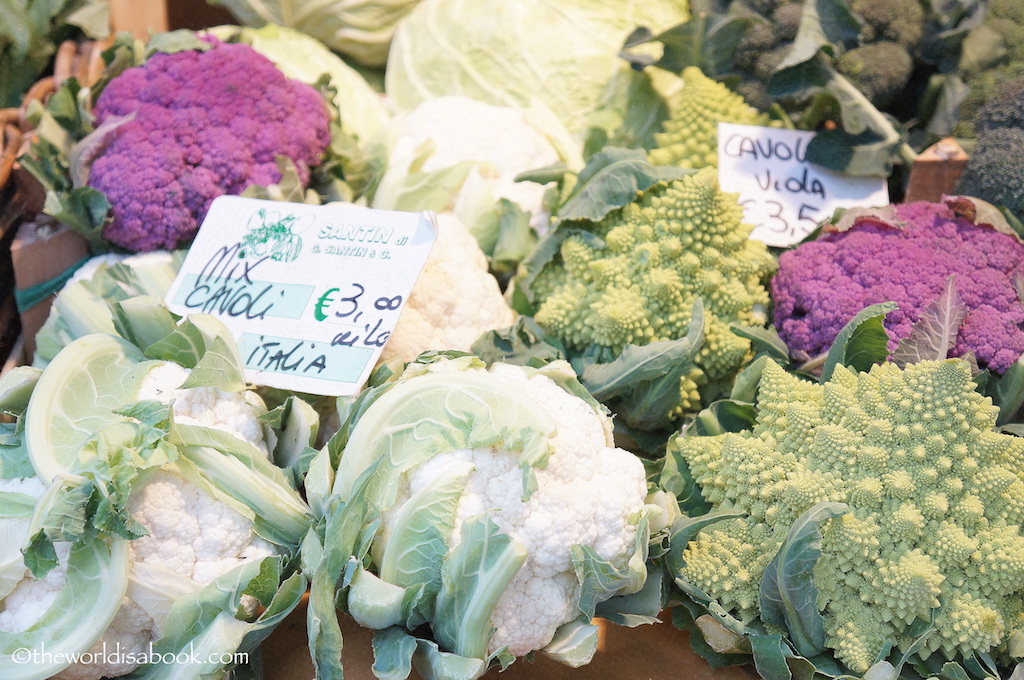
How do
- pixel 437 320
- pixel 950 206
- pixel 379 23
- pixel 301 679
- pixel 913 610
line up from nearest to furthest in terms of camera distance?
pixel 913 610, pixel 301 679, pixel 437 320, pixel 950 206, pixel 379 23

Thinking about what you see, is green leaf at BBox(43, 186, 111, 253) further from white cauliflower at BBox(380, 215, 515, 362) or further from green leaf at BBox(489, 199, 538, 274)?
green leaf at BBox(489, 199, 538, 274)

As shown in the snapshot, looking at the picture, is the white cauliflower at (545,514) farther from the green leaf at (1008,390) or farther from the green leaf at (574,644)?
the green leaf at (1008,390)

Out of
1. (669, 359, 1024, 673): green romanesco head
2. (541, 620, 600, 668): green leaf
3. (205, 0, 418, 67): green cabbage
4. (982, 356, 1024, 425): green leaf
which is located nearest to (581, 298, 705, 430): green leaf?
(669, 359, 1024, 673): green romanesco head

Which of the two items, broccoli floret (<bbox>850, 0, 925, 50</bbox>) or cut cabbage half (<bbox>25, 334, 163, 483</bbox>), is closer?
cut cabbage half (<bbox>25, 334, 163, 483</bbox>)

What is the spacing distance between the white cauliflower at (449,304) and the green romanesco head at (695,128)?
1.68ft

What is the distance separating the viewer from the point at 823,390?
1223mm

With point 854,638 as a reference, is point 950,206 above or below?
above

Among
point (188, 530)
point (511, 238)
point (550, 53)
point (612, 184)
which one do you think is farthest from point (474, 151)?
point (188, 530)

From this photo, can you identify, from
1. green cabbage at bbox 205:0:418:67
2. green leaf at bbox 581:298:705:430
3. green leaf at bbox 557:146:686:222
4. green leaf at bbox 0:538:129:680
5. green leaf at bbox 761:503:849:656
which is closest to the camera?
green leaf at bbox 0:538:129:680

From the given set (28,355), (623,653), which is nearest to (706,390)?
(623,653)

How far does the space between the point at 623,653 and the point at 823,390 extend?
56 cm

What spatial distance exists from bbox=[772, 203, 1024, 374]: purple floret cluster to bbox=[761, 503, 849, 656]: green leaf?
0.44m

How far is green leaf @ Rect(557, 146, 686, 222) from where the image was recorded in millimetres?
1481

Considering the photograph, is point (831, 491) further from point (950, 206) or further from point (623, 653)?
point (950, 206)
